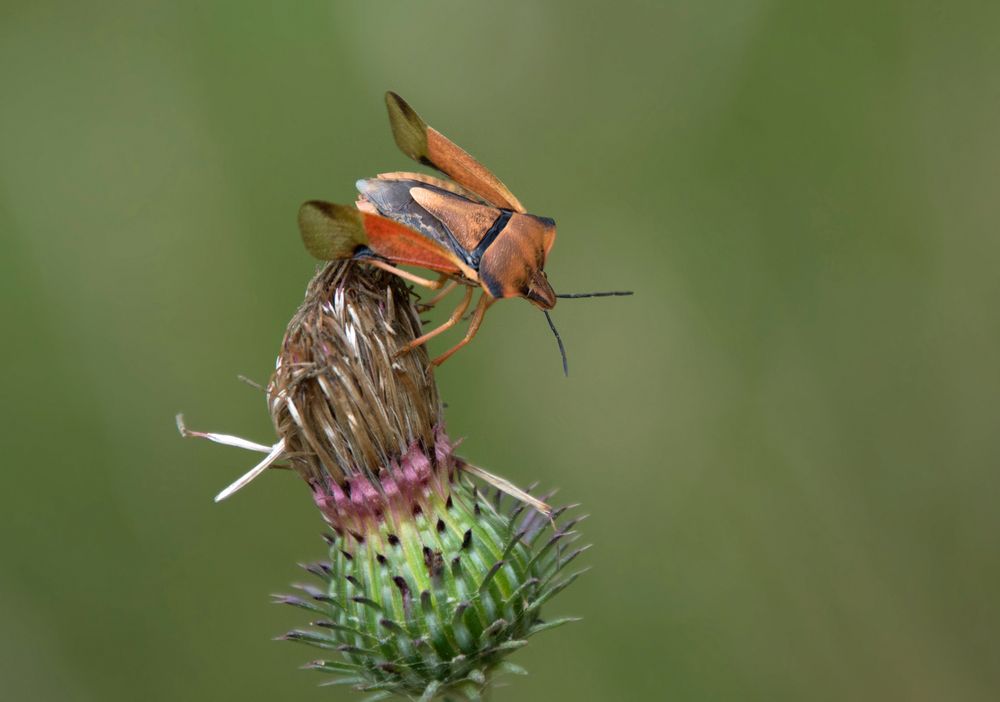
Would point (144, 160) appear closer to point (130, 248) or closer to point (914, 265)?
point (130, 248)

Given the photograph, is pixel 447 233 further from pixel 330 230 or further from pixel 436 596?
pixel 436 596

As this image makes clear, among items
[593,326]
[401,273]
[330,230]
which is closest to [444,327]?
[401,273]

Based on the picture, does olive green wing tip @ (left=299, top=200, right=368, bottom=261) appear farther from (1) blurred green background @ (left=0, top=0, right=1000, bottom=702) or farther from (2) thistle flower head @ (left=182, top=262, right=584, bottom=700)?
(1) blurred green background @ (left=0, top=0, right=1000, bottom=702)

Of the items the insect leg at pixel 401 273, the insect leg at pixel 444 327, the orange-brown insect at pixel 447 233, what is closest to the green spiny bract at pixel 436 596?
the insect leg at pixel 444 327

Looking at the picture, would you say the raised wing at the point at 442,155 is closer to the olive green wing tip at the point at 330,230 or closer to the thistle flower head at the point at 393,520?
the thistle flower head at the point at 393,520

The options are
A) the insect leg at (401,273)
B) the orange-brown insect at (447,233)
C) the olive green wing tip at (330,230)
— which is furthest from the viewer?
the insect leg at (401,273)

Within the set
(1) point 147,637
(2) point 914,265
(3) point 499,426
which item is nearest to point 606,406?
(3) point 499,426

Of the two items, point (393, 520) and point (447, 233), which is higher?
point (447, 233)
